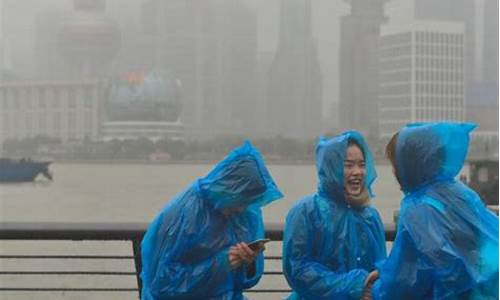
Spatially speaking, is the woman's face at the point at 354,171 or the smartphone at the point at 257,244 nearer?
the smartphone at the point at 257,244

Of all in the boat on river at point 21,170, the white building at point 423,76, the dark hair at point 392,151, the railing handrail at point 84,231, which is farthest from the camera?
the white building at point 423,76

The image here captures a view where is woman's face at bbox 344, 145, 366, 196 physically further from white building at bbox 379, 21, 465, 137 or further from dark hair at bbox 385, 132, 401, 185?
white building at bbox 379, 21, 465, 137

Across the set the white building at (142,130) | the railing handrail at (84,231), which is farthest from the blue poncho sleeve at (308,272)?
the white building at (142,130)

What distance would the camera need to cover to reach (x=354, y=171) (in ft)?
8.43

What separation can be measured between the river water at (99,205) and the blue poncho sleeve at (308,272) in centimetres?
54

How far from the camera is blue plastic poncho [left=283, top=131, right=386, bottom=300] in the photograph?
2498mm

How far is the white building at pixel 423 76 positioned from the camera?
6431cm

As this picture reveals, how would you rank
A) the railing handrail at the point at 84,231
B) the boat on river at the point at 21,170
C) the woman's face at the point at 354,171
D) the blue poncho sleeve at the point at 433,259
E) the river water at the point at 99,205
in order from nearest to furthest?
the blue poncho sleeve at the point at 433,259 < the woman's face at the point at 354,171 < the railing handrail at the point at 84,231 < the river water at the point at 99,205 < the boat on river at the point at 21,170

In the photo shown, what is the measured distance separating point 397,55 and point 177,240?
67598 mm

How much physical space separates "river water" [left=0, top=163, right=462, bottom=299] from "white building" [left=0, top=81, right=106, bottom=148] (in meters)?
11.3

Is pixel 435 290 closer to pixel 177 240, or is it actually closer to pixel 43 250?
pixel 177 240

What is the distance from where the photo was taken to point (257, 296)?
21.0 feet

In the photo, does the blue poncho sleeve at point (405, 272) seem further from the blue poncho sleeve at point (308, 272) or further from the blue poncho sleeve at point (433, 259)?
the blue poncho sleeve at point (308, 272)

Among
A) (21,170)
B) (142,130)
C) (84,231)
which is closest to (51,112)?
(142,130)
